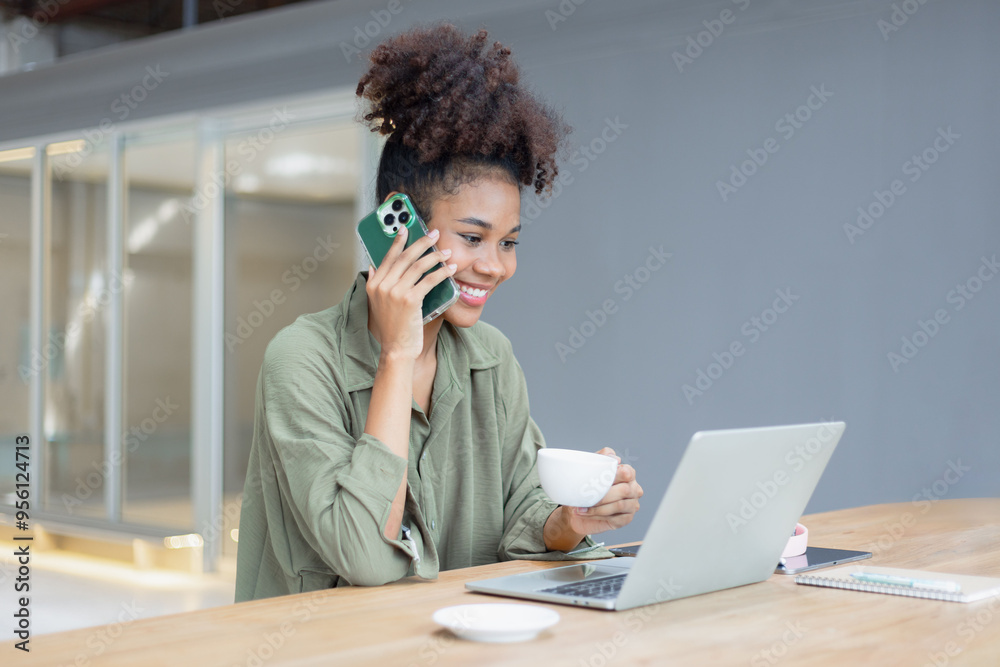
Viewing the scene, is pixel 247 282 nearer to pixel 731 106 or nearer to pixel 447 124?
pixel 731 106

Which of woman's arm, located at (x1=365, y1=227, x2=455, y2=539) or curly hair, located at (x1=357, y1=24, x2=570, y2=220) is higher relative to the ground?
curly hair, located at (x1=357, y1=24, x2=570, y2=220)

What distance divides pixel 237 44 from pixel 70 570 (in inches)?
109

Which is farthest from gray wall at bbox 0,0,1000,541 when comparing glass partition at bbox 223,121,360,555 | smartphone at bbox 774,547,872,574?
smartphone at bbox 774,547,872,574

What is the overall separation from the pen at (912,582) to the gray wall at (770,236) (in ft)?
6.31

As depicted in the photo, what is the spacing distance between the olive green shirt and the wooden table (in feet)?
0.30

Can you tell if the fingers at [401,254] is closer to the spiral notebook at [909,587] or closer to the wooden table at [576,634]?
the wooden table at [576,634]

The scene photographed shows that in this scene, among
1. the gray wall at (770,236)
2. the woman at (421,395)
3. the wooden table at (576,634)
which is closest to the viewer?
the wooden table at (576,634)

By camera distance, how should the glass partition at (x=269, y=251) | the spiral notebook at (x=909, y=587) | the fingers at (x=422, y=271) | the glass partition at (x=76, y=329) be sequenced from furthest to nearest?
1. the glass partition at (x=76, y=329)
2. the glass partition at (x=269, y=251)
3. the fingers at (x=422, y=271)
4. the spiral notebook at (x=909, y=587)

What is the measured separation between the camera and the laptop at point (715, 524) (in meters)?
0.94

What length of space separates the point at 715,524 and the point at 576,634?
8.5 inches

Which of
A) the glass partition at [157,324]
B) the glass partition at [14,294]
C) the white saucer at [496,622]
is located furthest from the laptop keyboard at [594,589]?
the glass partition at [14,294]

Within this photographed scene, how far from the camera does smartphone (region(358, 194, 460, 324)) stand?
4.51ft

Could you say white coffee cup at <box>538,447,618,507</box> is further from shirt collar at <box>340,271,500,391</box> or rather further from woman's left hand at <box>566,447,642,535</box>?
shirt collar at <box>340,271,500,391</box>

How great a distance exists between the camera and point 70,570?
197 inches
